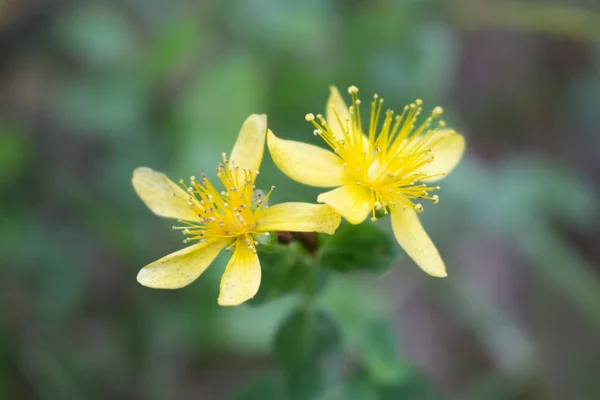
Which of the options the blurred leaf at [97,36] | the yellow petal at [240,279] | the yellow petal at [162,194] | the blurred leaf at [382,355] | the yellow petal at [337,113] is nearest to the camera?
the yellow petal at [240,279]

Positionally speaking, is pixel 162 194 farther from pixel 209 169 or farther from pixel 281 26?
pixel 281 26

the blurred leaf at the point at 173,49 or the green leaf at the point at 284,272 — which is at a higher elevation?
the blurred leaf at the point at 173,49

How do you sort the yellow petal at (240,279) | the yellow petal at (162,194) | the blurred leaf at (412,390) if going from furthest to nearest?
the blurred leaf at (412,390)
the yellow petal at (162,194)
the yellow petal at (240,279)

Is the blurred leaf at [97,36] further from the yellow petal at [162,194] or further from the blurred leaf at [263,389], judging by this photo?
the blurred leaf at [263,389]

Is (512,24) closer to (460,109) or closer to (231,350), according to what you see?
(460,109)

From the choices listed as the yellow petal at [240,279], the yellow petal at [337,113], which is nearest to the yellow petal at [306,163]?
the yellow petal at [337,113]

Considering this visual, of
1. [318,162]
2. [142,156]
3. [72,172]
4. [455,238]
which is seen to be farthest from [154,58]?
[455,238]

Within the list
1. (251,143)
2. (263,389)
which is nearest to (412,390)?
(263,389)
